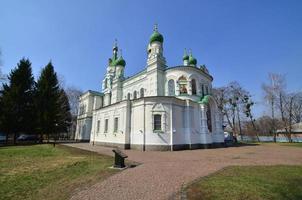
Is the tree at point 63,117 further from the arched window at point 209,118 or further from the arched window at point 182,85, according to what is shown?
the arched window at point 209,118

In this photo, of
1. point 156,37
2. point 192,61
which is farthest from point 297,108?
point 156,37

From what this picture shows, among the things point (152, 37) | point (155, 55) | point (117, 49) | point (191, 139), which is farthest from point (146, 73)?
point (117, 49)

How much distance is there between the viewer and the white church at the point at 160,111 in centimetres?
2148

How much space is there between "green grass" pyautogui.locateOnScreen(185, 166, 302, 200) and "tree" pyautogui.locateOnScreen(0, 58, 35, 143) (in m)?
32.6

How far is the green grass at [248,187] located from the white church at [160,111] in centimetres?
1361

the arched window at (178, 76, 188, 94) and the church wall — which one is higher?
the arched window at (178, 76, 188, 94)

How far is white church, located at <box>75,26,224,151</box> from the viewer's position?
846 inches

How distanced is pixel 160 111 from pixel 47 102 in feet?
74.9

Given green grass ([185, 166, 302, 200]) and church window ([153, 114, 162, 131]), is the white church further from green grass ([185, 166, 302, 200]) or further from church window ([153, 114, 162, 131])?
green grass ([185, 166, 302, 200])

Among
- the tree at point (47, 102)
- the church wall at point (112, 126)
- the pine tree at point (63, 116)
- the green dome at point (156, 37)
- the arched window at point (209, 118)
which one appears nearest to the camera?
the church wall at point (112, 126)

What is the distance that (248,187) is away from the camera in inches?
241

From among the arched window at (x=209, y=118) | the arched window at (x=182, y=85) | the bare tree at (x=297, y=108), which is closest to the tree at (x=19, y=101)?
the arched window at (x=182, y=85)

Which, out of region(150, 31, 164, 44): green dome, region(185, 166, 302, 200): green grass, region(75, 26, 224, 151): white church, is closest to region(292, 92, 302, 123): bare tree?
region(75, 26, 224, 151): white church

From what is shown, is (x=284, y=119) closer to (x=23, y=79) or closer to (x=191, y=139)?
(x=191, y=139)
